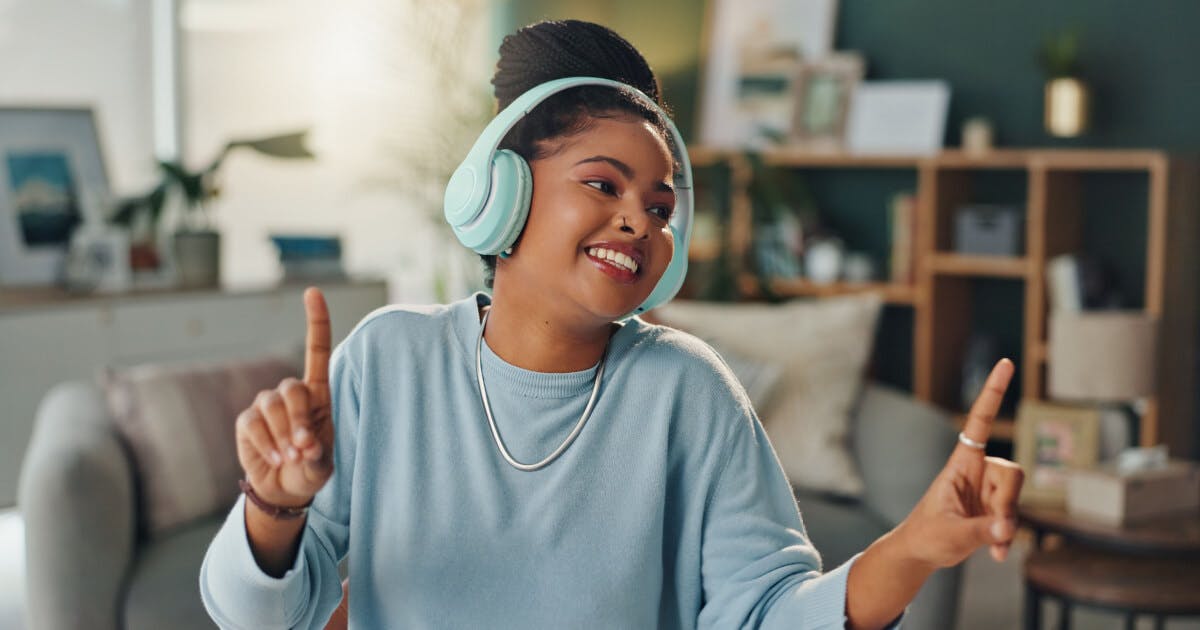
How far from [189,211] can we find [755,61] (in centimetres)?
216

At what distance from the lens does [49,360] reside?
343cm

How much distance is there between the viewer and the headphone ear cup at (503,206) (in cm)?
105

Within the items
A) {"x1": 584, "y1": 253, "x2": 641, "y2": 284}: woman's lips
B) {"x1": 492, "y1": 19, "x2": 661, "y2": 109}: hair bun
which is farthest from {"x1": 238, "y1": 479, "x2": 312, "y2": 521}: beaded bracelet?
{"x1": 492, "y1": 19, "x2": 661, "y2": 109}: hair bun

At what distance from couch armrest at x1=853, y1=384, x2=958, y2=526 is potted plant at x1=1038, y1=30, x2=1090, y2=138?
5.07 ft

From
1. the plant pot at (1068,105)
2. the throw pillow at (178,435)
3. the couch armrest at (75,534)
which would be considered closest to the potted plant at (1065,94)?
the plant pot at (1068,105)

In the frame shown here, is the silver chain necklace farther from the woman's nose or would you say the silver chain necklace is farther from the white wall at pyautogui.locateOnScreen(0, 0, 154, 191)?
the white wall at pyautogui.locateOnScreen(0, 0, 154, 191)

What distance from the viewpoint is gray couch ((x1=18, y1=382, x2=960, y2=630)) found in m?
2.28

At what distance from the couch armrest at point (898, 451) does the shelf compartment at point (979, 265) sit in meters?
1.30

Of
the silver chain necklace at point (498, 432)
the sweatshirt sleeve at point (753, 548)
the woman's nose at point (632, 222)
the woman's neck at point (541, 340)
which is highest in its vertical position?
the woman's nose at point (632, 222)

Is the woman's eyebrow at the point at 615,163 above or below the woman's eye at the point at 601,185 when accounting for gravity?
above

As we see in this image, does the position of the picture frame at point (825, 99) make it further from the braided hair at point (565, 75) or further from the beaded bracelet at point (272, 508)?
the beaded bracelet at point (272, 508)

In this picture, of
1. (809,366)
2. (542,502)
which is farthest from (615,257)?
(809,366)

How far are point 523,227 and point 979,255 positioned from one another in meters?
3.40

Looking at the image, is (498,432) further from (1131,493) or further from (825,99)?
(825,99)
